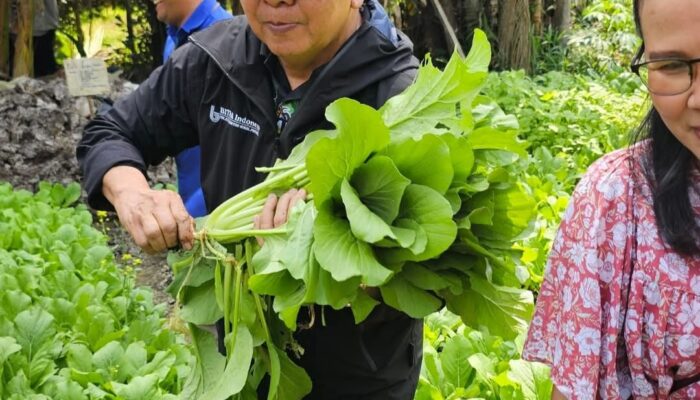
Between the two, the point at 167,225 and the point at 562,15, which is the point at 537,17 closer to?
the point at 562,15

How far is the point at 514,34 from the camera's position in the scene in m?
10.9

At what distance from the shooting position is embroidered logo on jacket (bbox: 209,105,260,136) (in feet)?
6.98

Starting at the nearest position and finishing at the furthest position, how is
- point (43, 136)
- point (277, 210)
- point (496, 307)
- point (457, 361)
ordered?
point (277, 210) < point (496, 307) < point (457, 361) < point (43, 136)

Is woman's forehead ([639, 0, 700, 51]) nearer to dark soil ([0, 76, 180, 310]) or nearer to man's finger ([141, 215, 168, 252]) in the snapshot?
man's finger ([141, 215, 168, 252])

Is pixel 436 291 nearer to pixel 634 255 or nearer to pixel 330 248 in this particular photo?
pixel 330 248

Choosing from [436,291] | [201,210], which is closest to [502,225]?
[436,291]

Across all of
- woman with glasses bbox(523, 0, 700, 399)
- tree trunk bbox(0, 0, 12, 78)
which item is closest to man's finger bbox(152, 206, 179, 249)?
woman with glasses bbox(523, 0, 700, 399)

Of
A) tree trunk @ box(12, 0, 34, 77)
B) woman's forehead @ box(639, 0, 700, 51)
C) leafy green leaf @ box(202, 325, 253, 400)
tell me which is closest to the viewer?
woman's forehead @ box(639, 0, 700, 51)

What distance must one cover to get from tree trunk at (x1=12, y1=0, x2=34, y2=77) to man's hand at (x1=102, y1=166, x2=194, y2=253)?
6.03m

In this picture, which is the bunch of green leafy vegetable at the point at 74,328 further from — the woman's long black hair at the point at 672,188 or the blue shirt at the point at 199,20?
the woman's long black hair at the point at 672,188

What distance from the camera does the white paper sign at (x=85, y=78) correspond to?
235 inches

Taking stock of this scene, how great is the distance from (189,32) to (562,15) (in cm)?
899

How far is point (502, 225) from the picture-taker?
1874 mm

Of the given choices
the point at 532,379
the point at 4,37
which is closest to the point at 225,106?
the point at 532,379
